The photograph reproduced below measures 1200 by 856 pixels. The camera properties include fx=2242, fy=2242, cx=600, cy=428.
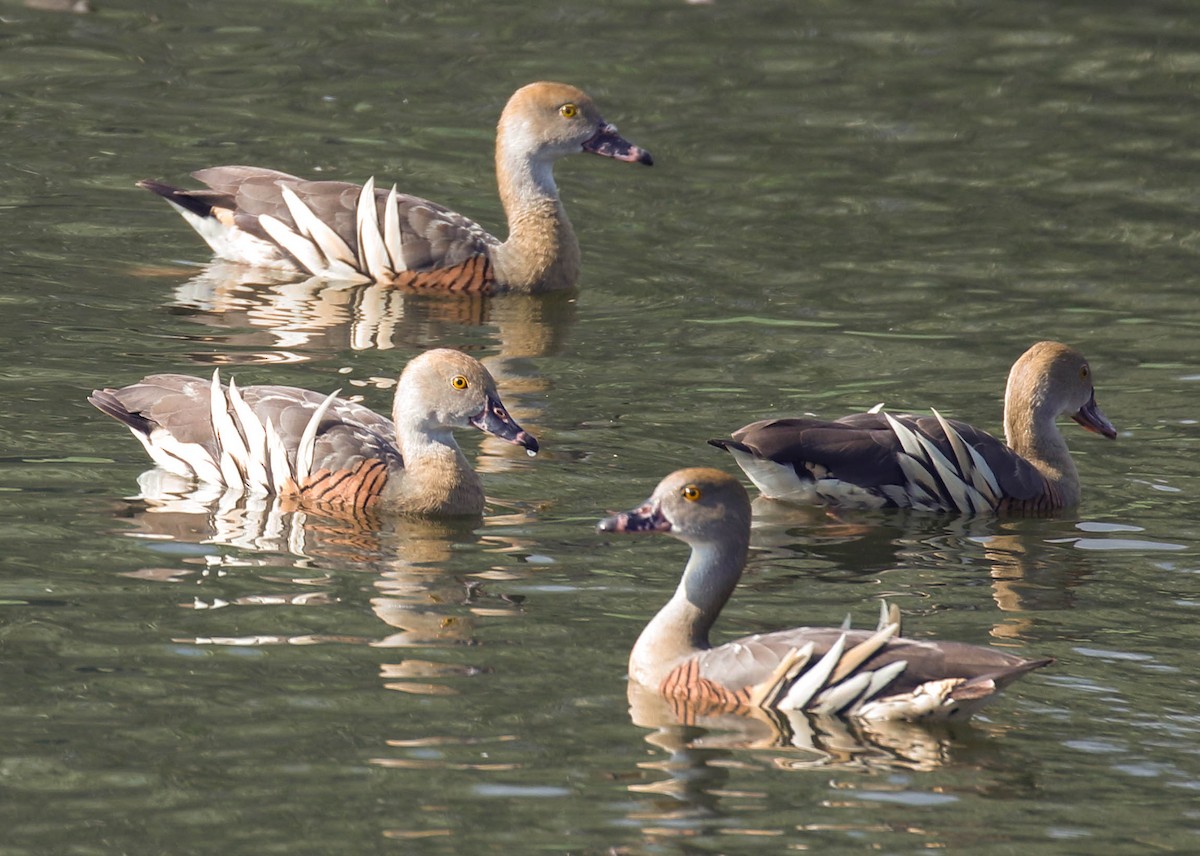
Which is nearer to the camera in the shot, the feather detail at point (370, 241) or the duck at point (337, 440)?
the duck at point (337, 440)

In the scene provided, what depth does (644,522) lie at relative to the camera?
8805mm

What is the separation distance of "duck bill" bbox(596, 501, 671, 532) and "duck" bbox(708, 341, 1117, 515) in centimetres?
187

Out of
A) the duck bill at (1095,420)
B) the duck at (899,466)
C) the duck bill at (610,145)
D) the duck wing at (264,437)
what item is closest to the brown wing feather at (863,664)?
the duck at (899,466)

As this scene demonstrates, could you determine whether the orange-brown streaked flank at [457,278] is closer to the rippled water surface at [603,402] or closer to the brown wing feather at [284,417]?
the rippled water surface at [603,402]

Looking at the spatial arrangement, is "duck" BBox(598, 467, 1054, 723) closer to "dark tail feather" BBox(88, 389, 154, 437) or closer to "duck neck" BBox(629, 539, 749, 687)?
"duck neck" BBox(629, 539, 749, 687)

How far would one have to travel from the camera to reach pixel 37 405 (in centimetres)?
1162

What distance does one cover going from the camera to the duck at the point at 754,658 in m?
8.09

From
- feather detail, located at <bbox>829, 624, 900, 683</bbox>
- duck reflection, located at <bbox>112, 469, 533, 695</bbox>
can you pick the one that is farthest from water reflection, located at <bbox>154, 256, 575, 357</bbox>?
feather detail, located at <bbox>829, 624, 900, 683</bbox>

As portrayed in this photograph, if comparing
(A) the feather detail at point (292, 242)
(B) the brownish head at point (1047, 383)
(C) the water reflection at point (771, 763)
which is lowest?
(C) the water reflection at point (771, 763)

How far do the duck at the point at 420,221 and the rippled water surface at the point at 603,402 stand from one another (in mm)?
248

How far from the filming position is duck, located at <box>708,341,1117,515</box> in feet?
35.7

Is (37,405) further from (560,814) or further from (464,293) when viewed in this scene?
(560,814)

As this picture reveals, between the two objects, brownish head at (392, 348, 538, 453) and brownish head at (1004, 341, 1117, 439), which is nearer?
brownish head at (392, 348, 538, 453)

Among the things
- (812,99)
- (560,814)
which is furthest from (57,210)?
(560,814)
